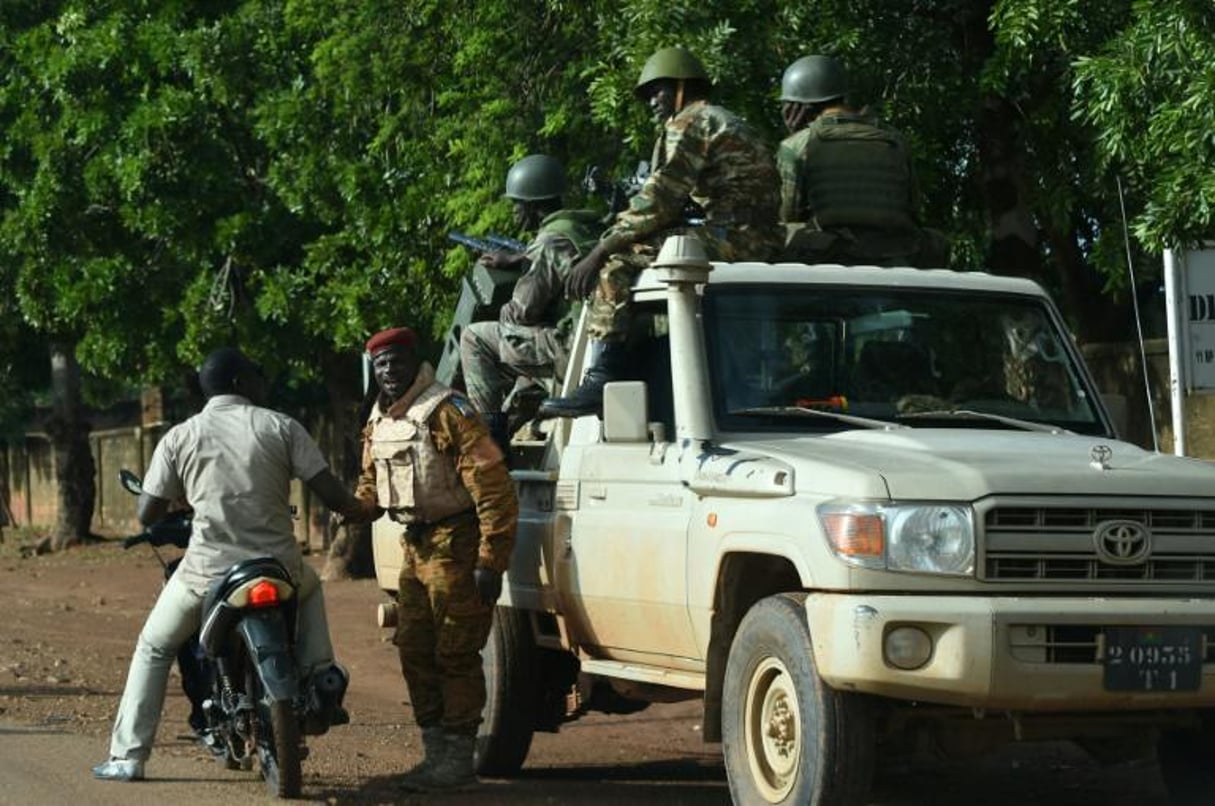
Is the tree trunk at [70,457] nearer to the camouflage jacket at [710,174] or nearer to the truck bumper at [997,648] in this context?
the camouflage jacket at [710,174]

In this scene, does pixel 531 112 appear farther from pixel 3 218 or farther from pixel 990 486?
pixel 3 218

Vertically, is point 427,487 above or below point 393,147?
below

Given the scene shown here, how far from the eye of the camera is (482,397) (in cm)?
Result: 980

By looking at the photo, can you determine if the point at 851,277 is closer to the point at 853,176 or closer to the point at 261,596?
the point at 853,176

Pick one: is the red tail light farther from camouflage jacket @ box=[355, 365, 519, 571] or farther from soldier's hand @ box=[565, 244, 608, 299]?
soldier's hand @ box=[565, 244, 608, 299]

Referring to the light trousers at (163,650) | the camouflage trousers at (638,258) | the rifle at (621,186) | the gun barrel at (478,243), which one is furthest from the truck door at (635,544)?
the gun barrel at (478,243)

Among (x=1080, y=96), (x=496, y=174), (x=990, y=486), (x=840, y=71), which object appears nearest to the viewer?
(x=990, y=486)

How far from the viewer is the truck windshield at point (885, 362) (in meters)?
7.80

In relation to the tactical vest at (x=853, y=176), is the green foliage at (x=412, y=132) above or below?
above

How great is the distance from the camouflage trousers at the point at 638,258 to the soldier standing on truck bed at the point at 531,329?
0.91 m

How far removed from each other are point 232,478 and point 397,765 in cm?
184

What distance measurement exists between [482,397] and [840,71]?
2156mm

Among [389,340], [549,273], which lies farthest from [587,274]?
[549,273]

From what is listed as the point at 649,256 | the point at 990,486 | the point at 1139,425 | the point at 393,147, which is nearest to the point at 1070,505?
the point at 990,486
